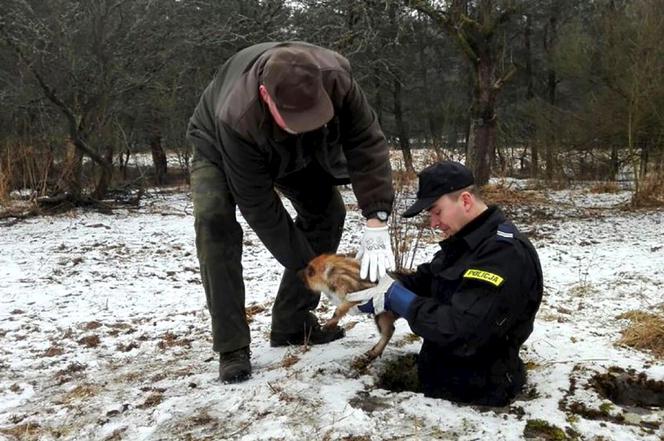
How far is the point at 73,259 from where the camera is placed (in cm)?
686

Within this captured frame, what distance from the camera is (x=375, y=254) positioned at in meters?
3.17

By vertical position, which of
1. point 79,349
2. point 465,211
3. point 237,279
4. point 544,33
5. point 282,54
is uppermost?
point 544,33

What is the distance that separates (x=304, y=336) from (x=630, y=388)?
201 centimetres

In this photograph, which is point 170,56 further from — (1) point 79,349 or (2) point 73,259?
(1) point 79,349

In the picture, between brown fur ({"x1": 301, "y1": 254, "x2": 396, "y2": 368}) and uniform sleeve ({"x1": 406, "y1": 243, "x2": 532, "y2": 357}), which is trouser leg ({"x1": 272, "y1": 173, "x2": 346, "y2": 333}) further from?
uniform sleeve ({"x1": 406, "y1": 243, "x2": 532, "y2": 357})

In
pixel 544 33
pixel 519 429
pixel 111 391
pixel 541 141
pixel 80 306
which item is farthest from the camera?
pixel 544 33

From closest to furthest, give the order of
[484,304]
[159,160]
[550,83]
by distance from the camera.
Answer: [484,304] < [159,160] < [550,83]

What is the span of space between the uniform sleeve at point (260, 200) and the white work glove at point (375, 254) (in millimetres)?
405

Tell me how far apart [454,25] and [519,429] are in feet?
32.8

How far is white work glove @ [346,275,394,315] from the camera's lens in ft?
10.0

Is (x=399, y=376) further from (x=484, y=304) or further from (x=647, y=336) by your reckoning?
(x=647, y=336)

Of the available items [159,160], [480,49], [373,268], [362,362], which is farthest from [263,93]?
[159,160]

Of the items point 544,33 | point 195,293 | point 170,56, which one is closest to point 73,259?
point 195,293

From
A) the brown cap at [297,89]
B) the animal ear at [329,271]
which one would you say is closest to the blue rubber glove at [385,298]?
the animal ear at [329,271]
